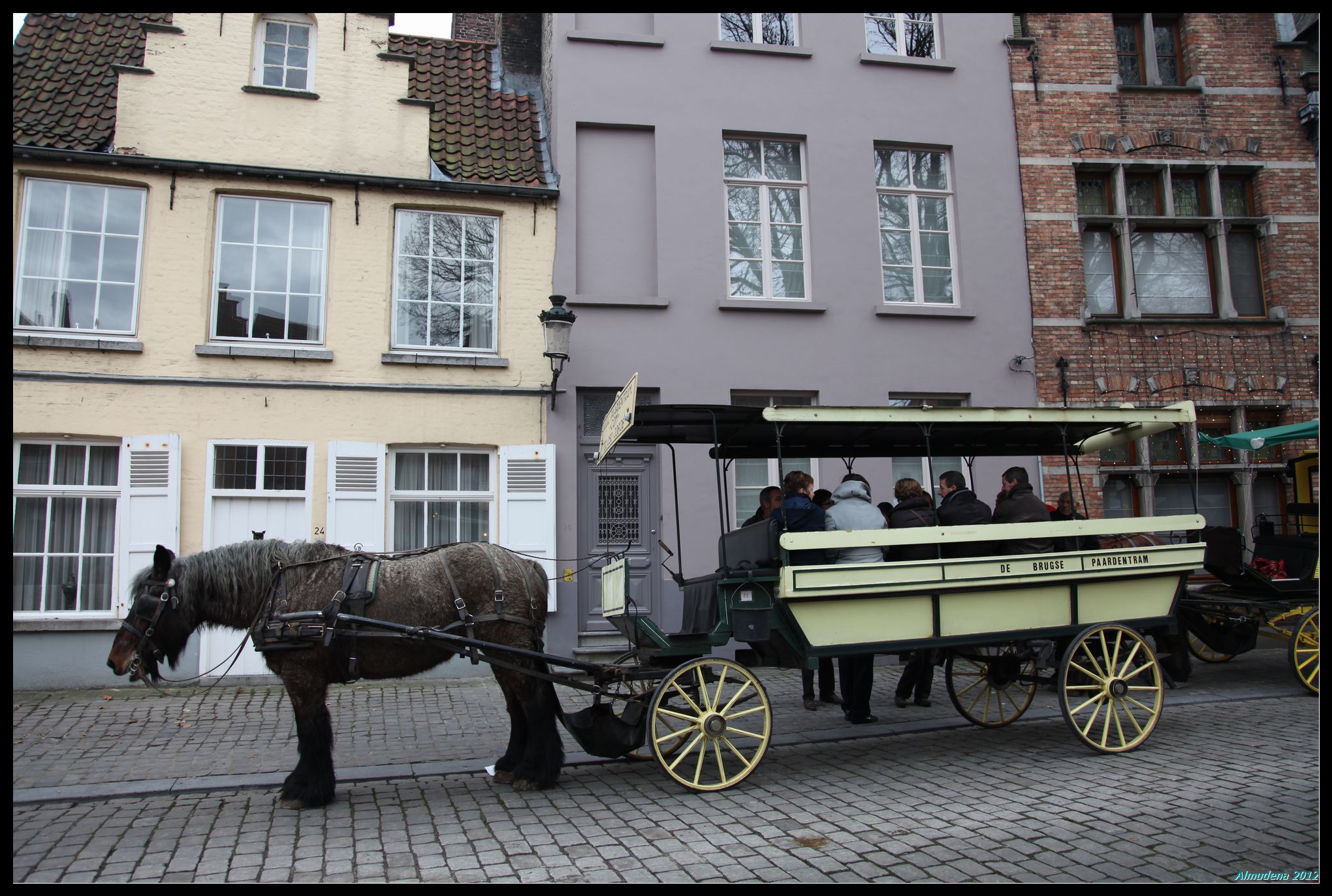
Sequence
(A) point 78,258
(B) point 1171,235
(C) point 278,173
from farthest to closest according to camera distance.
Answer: (B) point 1171,235, (C) point 278,173, (A) point 78,258

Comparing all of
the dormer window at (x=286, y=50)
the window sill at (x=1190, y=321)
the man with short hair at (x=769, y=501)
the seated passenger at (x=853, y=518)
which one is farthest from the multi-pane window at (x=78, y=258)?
the window sill at (x=1190, y=321)

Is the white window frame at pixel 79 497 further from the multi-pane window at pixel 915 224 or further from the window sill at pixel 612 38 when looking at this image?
the multi-pane window at pixel 915 224

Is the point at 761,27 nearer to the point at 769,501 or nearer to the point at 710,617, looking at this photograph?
the point at 769,501

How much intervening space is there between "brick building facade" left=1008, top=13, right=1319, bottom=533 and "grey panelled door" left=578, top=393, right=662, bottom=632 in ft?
16.3

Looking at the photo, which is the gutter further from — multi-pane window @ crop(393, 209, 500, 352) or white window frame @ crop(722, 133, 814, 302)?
white window frame @ crop(722, 133, 814, 302)

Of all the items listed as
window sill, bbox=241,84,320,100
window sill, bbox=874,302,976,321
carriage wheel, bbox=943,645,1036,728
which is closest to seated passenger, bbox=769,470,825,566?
carriage wheel, bbox=943,645,1036,728

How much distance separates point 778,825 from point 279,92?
31.3ft

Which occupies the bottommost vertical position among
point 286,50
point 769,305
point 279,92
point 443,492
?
point 443,492

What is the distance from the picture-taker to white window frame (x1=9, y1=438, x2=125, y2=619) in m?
8.84

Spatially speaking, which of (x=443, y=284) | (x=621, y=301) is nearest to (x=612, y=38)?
(x=621, y=301)

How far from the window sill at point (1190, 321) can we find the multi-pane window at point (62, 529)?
38.1ft

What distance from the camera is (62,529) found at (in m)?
9.02

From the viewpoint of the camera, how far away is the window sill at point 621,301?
10156 mm

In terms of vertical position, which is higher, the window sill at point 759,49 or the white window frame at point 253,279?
the window sill at point 759,49
